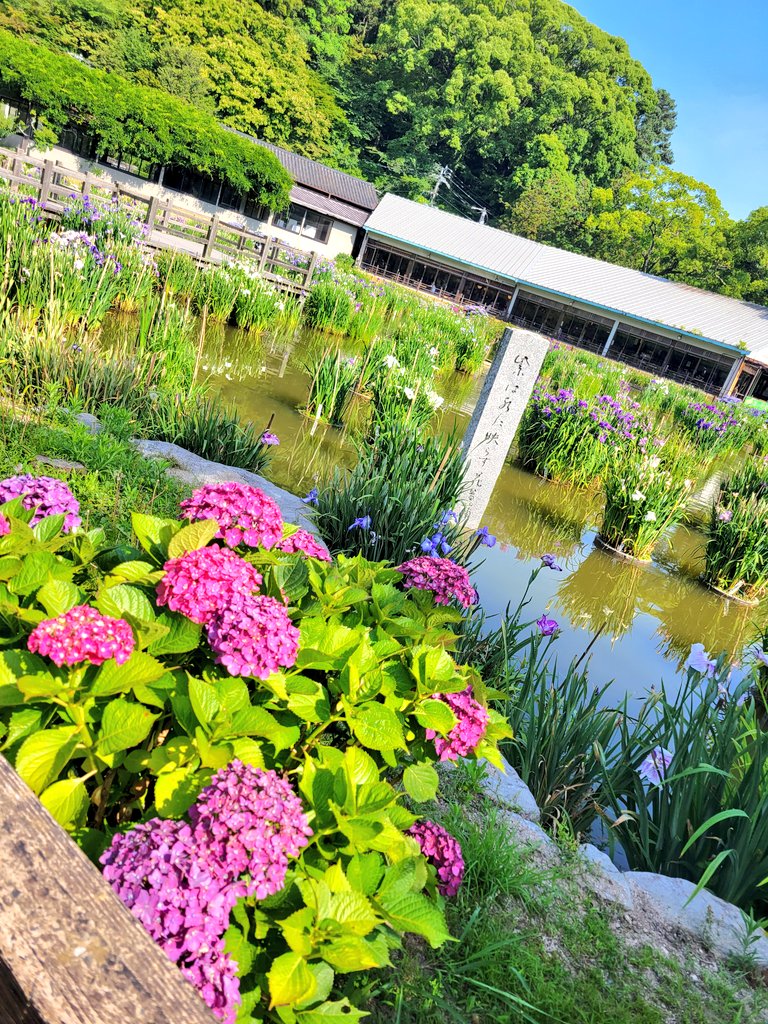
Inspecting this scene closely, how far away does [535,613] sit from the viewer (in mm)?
4809


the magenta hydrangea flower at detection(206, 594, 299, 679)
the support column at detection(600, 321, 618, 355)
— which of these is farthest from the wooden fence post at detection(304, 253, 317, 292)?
the support column at detection(600, 321, 618, 355)

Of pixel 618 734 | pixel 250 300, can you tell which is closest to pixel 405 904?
pixel 618 734

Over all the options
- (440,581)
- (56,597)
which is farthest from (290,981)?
(440,581)

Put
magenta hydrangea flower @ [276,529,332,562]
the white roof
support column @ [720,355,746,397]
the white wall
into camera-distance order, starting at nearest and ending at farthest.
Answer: magenta hydrangea flower @ [276,529,332,562], the white wall, support column @ [720,355,746,397], the white roof

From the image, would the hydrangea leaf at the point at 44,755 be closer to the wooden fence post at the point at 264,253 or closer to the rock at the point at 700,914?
the rock at the point at 700,914

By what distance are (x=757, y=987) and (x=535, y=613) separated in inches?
117

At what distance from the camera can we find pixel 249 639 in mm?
1260

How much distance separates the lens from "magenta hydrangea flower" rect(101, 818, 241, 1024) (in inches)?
35.3

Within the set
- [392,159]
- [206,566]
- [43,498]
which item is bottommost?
[43,498]

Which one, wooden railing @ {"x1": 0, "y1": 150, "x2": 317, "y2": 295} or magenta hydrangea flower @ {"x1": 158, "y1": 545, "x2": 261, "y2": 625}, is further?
wooden railing @ {"x1": 0, "y1": 150, "x2": 317, "y2": 295}

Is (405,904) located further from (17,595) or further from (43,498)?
(43,498)

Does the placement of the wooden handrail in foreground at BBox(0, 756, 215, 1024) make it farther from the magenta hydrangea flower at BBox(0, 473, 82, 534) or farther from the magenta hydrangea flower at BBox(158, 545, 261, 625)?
the magenta hydrangea flower at BBox(0, 473, 82, 534)

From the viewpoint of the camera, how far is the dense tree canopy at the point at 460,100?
3556 centimetres

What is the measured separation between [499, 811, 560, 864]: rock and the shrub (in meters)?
0.63
